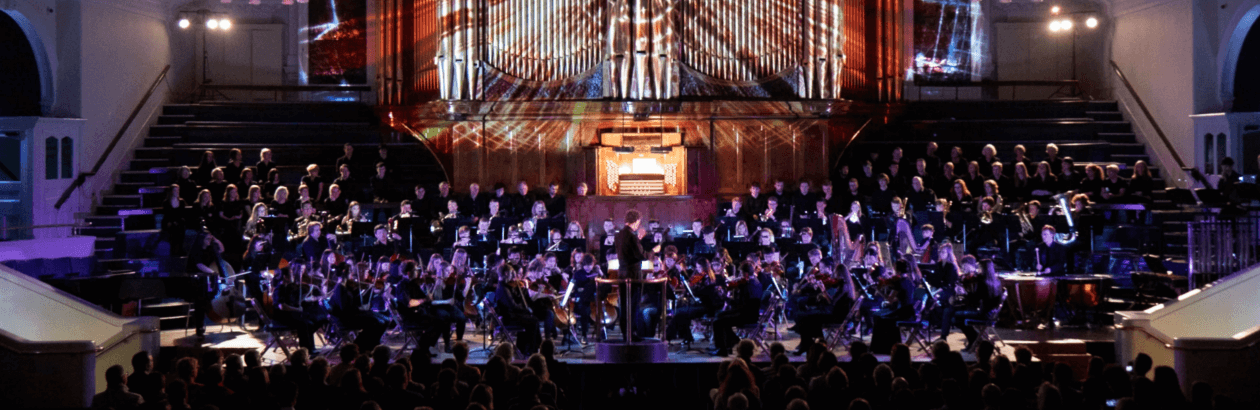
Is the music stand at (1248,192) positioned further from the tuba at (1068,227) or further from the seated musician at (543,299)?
the seated musician at (543,299)

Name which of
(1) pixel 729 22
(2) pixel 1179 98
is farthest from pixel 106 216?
(2) pixel 1179 98

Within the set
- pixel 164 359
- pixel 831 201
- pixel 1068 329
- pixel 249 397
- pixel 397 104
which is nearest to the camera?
pixel 249 397

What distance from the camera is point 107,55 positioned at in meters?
16.5

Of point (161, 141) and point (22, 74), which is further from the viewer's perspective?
point (161, 141)

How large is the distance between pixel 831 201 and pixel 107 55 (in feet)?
30.5

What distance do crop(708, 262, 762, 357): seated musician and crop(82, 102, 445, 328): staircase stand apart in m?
6.45

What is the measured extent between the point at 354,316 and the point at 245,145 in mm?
6725

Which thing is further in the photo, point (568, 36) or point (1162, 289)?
point (568, 36)

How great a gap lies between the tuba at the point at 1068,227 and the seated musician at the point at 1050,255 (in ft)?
0.59

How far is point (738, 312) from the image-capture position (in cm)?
1120

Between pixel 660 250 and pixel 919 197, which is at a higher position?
pixel 919 197

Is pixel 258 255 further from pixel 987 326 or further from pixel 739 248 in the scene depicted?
pixel 987 326

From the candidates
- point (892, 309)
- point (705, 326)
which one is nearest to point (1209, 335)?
point (892, 309)

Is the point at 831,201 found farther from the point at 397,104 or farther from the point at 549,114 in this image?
Result: the point at 397,104
